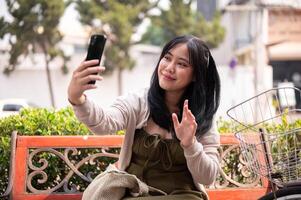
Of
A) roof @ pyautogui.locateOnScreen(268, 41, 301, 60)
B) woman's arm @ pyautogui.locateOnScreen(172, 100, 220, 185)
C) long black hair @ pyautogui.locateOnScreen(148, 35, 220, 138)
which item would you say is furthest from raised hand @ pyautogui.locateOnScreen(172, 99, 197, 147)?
roof @ pyautogui.locateOnScreen(268, 41, 301, 60)

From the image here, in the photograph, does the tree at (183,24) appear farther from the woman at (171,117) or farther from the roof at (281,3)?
the woman at (171,117)

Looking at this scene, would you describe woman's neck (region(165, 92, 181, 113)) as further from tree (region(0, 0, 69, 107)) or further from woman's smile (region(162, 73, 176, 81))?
tree (region(0, 0, 69, 107))

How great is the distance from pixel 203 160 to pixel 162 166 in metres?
0.29

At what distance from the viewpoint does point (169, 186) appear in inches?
90.5

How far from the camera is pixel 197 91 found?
2297 millimetres

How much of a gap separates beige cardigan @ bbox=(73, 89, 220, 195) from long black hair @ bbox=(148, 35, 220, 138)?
5 cm

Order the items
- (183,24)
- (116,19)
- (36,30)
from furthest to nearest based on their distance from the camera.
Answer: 1. (183,24)
2. (116,19)
3. (36,30)

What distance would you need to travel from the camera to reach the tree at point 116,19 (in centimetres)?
1564

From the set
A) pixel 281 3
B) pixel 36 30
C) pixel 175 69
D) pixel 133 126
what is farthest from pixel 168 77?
pixel 281 3

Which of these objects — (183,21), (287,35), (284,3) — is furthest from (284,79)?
(183,21)

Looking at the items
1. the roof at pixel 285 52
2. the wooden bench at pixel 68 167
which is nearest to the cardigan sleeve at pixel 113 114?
the wooden bench at pixel 68 167

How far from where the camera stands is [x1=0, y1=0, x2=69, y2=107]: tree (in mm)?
11229

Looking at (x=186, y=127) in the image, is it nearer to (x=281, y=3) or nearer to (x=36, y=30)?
(x=36, y=30)

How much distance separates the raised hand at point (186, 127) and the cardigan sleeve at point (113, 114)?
0.30m
